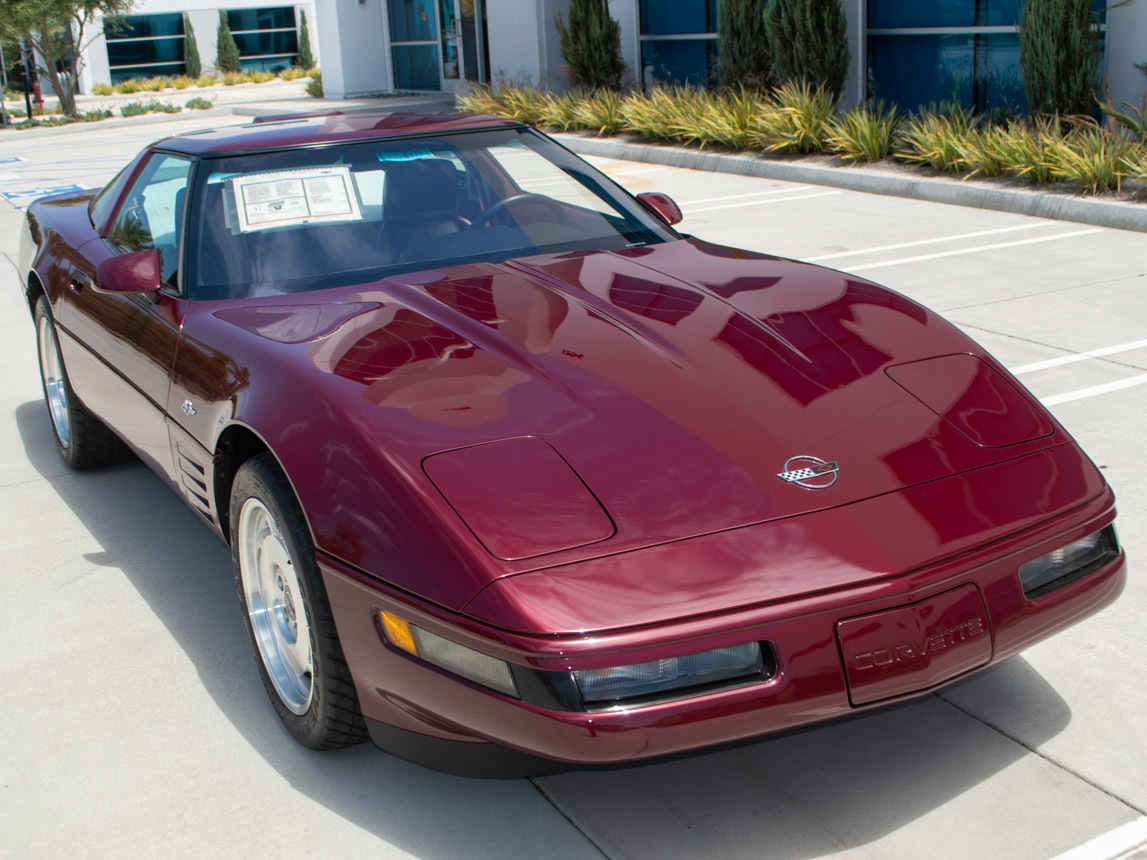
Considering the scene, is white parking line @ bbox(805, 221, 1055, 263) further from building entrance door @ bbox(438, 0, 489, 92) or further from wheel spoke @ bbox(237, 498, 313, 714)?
building entrance door @ bbox(438, 0, 489, 92)

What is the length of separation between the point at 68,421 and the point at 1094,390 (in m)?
4.35

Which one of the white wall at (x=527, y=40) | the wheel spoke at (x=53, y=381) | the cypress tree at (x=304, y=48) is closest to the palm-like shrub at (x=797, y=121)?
the white wall at (x=527, y=40)

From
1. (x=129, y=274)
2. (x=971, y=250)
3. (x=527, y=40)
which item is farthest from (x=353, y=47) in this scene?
(x=129, y=274)

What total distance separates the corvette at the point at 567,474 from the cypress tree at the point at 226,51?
4712 centimetres

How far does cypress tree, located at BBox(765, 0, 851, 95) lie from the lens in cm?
1369

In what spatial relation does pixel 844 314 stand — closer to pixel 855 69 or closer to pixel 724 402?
pixel 724 402

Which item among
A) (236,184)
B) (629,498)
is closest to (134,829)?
(629,498)

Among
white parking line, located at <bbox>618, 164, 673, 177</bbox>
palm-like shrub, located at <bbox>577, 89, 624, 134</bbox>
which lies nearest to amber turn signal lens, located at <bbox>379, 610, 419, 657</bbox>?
white parking line, located at <bbox>618, 164, 673, 177</bbox>

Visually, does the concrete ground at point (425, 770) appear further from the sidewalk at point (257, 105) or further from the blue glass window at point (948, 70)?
the sidewalk at point (257, 105)

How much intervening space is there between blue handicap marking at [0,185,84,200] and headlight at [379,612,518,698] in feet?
48.0

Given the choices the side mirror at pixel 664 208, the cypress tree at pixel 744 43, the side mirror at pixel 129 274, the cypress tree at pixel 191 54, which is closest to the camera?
the side mirror at pixel 129 274

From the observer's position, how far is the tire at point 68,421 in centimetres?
477

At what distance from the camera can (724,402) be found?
272 centimetres

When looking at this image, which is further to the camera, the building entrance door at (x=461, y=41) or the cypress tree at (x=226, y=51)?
the cypress tree at (x=226, y=51)
